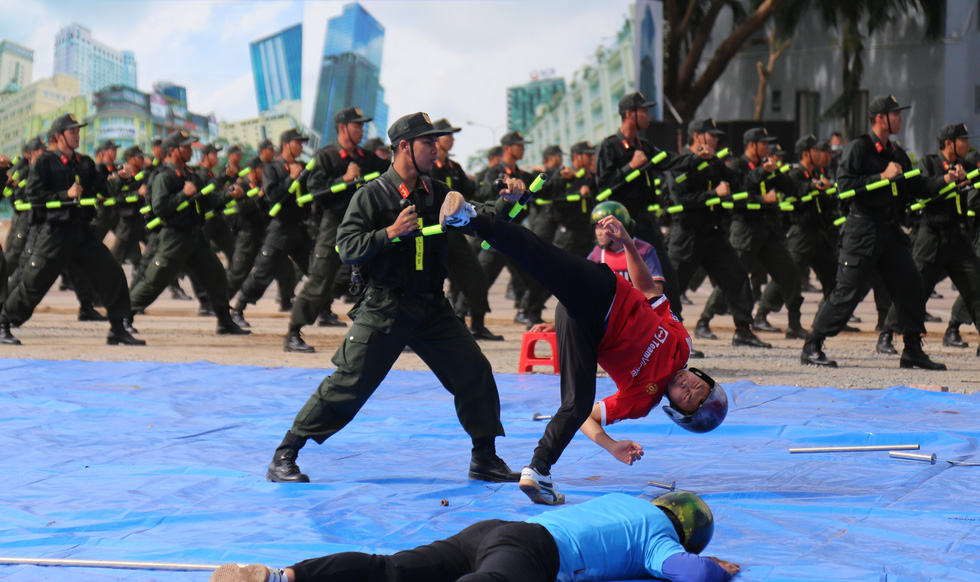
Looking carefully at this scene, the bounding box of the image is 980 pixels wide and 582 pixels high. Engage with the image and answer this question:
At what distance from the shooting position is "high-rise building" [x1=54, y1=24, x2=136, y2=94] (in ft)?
86.1

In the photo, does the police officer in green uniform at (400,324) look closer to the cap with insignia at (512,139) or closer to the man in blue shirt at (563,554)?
the man in blue shirt at (563,554)

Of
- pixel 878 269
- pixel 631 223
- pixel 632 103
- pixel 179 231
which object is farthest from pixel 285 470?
pixel 179 231

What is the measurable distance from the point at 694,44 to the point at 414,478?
27234 millimetres

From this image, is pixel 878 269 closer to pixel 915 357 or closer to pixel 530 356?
pixel 915 357

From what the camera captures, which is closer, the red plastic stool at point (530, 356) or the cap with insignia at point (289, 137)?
the red plastic stool at point (530, 356)

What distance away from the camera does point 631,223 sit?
302 inches

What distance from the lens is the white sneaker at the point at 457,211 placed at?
4.29 m

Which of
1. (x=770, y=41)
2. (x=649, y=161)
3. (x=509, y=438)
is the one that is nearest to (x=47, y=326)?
(x=649, y=161)

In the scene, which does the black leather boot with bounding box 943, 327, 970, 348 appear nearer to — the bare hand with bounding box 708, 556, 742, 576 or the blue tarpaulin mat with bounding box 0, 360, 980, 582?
the blue tarpaulin mat with bounding box 0, 360, 980, 582

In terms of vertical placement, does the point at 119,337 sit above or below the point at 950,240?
below

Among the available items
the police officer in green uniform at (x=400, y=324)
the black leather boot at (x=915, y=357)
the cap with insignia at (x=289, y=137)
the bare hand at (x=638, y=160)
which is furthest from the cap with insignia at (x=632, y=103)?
the police officer in green uniform at (x=400, y=324)

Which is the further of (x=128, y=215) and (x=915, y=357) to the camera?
(x=128, y=215)

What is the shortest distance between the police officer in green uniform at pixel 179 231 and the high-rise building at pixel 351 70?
14.2m

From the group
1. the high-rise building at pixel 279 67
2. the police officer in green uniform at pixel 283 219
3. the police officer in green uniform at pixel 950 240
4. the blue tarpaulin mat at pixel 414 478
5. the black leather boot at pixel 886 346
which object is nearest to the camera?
the blue tarpaulin mat at pixel 414 478
